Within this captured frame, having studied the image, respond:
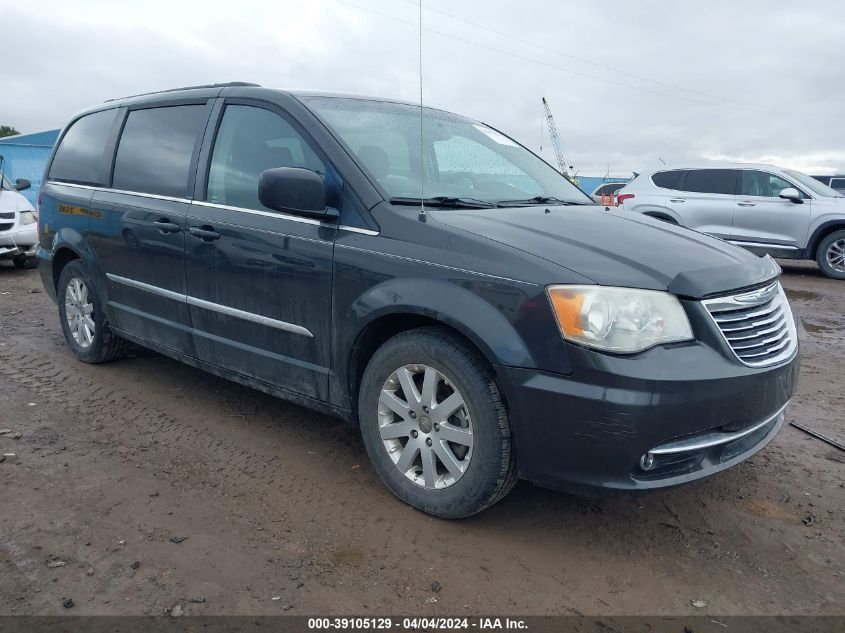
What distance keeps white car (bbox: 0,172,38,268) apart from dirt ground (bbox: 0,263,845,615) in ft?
20.5

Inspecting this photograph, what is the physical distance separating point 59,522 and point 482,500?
174 cm

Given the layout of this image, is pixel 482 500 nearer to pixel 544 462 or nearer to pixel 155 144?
pixel 544 462

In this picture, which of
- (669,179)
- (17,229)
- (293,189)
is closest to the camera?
(293,189)

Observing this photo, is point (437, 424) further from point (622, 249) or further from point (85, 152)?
point (85, 152)

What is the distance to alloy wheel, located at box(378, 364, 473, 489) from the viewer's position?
2.75 metres

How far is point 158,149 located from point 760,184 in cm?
956

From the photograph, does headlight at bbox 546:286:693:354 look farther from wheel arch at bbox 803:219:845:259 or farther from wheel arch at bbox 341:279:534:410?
wheel arch at bbox 803:219:845:259

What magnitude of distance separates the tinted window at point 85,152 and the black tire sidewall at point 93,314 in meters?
0.63

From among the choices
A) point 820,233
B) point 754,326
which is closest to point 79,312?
point 754,326

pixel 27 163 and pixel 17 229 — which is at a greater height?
pixel 27 163

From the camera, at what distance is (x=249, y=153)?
3611 millimetres

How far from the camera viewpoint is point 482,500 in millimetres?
2725

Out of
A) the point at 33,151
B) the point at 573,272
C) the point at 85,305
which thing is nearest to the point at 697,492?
the point at 573,272

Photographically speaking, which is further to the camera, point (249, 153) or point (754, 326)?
point (249, 153)
